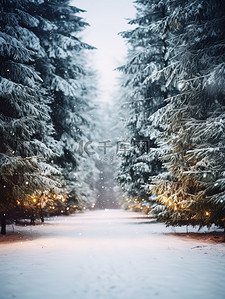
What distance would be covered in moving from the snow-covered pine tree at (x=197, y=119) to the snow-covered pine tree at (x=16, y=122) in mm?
4933

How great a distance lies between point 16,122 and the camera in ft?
34.2

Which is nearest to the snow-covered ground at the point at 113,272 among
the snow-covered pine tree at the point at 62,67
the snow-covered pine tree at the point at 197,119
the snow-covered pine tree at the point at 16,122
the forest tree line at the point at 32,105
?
the snow-covered pine tree at the point at 197,119

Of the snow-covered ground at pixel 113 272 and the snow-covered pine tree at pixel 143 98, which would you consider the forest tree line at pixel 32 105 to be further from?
the snow-covered pine tree at pixel 143 98

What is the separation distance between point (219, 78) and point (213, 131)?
1.81 m

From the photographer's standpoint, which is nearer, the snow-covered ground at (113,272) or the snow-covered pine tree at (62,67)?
the snow-covered ground at (113,272)

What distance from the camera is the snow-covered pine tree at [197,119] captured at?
9.12m

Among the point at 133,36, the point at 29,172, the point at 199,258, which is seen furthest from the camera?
the point at 133,36

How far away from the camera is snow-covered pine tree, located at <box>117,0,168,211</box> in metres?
Result: 17.8

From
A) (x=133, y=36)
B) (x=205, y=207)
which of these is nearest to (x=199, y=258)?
(x=205, y=207)

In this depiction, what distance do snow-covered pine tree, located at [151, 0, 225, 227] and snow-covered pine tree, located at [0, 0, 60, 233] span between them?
4.93 m

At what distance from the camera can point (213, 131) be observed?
29.1 feet

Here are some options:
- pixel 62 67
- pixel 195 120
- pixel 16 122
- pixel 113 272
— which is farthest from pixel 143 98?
pixel 113 272

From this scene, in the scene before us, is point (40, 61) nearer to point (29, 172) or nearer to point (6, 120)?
point (6, 120)

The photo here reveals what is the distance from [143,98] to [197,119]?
8.65 m
